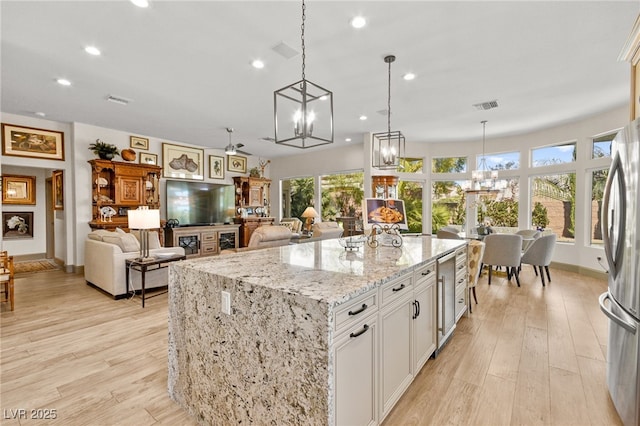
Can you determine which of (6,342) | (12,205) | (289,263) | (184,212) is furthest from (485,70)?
(12,205)

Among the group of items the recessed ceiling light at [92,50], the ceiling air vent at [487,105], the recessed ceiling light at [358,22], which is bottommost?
the recessed ceiling light at [92,50]

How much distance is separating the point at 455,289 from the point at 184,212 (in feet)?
21.5

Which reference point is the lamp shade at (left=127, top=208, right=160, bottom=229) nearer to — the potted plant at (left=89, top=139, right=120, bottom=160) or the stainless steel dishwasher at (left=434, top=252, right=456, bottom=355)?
the potted plant at (left=89, top=139, right=120, bottom=160)

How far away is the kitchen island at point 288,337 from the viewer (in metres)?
1.31

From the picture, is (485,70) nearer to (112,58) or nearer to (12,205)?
(112,58)

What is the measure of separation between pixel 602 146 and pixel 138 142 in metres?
9.58

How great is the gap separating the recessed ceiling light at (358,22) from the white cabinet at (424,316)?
2.21 meters

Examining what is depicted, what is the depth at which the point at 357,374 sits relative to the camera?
4.77 ft

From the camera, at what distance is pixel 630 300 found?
171 centimetres

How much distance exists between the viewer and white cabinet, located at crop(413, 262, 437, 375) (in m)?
2.13

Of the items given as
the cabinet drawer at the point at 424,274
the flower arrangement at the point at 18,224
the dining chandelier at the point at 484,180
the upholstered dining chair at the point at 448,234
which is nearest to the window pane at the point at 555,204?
the dining chandelier at the point at 484,180

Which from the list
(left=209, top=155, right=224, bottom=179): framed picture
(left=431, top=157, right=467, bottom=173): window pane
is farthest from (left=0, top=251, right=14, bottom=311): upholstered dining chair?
(left=431, top=157, right=467, bottom=173): window pane

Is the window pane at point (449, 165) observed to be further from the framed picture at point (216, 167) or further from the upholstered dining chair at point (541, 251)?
the framed picture at point (216, 167)

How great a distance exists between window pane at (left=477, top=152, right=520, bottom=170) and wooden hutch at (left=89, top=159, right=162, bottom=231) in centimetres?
807
